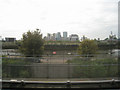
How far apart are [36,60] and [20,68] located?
92 cm

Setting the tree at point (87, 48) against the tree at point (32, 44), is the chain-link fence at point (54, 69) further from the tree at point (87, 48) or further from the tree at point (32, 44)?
the tree at point (87, 48)

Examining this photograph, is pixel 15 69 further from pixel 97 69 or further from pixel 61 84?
pixel 97 69

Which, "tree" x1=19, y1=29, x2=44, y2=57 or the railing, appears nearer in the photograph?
the railing

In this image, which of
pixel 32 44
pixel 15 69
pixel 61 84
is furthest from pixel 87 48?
pixel 61 84

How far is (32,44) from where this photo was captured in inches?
414

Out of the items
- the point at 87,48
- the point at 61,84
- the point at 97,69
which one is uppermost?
the point at 87,48

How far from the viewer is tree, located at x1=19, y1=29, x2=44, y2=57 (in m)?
9.91

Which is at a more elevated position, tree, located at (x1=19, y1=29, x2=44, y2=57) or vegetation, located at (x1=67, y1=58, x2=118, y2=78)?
tree, located at (x1=19, y1=29, x2=44, y2=57)

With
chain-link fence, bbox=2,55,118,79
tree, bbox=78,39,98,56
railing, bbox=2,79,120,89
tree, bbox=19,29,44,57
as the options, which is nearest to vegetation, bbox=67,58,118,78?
chain-link fence, bbox=2,55,118,79

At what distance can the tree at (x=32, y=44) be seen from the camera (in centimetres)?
991

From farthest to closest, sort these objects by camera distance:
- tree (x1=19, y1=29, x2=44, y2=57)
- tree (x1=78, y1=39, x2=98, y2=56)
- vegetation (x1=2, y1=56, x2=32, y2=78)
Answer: tree (x1=78, y1=39, x2=98, y2=56) → tree (x1=19, y1=29, x2=44, y2=57) → vegetation (x1=2, y1=56, x2=32, y2=78)

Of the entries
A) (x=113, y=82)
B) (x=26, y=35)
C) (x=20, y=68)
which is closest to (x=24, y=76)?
(x=20, y=68)

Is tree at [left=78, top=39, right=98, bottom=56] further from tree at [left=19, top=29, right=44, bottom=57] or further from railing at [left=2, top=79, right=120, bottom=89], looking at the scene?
railing at [left=2, top=79, right=120, bottom=89]

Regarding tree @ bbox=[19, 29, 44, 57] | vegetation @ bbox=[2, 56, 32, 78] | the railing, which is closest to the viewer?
the railing
